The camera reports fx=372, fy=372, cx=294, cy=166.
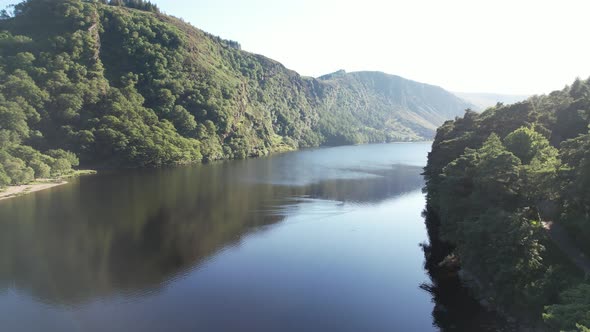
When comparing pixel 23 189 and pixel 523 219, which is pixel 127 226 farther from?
pixel 523 219

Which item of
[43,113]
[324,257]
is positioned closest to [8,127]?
[43,113]

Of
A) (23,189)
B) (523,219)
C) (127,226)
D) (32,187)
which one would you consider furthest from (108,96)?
(523,219)

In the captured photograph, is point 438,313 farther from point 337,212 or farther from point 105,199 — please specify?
point 105,199

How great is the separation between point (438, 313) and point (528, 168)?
1507 centimetres

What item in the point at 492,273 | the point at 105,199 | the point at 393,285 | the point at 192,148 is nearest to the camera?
the point at 492,273

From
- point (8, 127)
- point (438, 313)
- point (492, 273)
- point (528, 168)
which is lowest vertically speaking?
point (438, 313)

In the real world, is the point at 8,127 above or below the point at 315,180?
above

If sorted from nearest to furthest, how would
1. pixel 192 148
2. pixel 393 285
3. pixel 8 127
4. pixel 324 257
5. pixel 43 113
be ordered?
pixel 393 285
pixel 324 257
pixel 8 127
pixel 43 113
pixel 192 148

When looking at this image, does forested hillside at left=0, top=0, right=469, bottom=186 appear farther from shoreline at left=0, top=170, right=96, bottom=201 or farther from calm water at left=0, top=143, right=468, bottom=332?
calm water at left=0, top=143, right=468, bottom=332

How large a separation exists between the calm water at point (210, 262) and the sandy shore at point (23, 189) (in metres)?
3.82

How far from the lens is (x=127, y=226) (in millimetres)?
54344

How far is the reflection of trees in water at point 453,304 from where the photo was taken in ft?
99.3

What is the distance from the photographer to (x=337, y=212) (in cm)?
6750

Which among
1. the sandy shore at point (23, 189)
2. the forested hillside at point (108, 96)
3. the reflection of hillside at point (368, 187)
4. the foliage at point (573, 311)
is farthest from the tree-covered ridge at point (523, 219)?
the forested hillside at point (108, 96)
